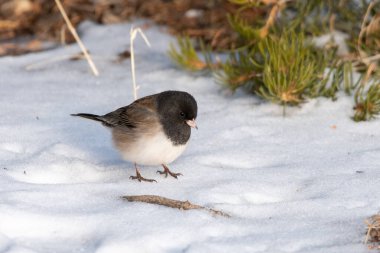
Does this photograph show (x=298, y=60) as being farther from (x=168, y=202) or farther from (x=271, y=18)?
(x=168, y=202)

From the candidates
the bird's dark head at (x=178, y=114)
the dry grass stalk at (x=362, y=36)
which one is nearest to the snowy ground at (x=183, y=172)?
the bird's dark head at (x=178, y=114)

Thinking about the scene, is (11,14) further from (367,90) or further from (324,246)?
(324,246)

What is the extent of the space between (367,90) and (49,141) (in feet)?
7.89

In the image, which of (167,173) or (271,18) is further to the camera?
(271,18)

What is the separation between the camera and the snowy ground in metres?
3.09

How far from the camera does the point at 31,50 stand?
6297mm

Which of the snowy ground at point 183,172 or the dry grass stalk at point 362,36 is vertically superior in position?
the dry grass stalk at point 362,36

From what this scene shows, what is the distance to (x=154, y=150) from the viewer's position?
389cm

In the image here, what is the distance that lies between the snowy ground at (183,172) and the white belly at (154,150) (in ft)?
0.48

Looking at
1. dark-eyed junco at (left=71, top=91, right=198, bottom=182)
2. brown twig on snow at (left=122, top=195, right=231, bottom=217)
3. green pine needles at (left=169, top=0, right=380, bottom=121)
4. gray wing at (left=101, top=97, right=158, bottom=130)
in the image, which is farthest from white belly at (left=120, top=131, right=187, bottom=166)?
green pine needles at (left=169, top=0, right=380, bottom=121)

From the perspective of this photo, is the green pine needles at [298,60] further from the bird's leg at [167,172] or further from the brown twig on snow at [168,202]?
the brown twig on snow at [168,202]

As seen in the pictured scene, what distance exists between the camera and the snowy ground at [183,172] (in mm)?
3090

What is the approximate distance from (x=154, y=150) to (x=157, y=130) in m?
0.13

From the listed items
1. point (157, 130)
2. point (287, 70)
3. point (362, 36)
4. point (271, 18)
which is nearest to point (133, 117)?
point (157, 130)
